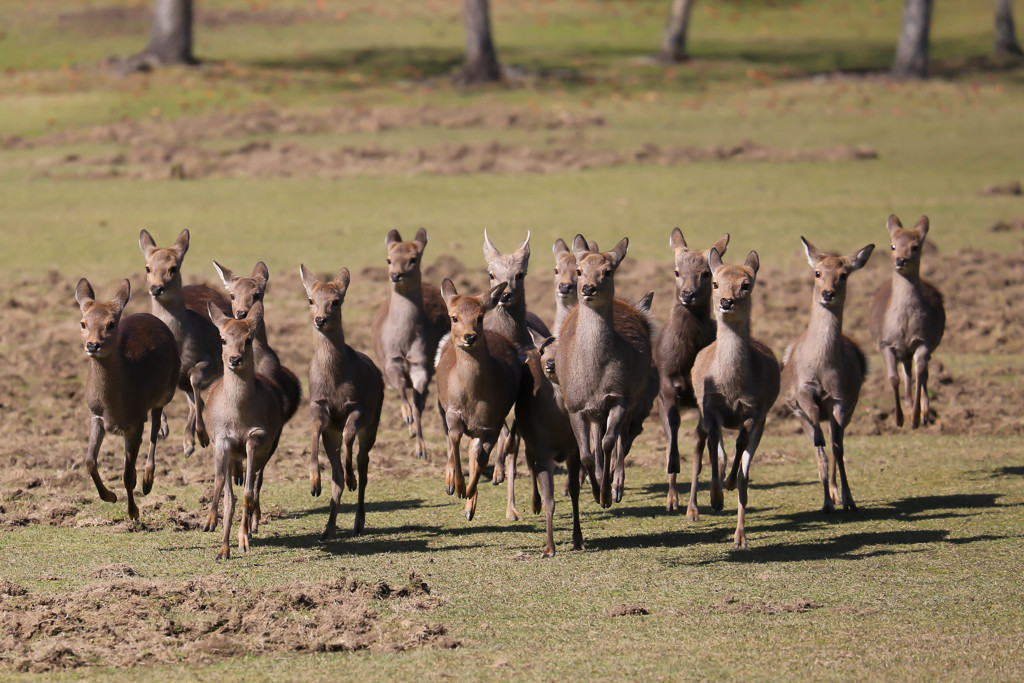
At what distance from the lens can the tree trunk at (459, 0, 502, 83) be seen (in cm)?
4047

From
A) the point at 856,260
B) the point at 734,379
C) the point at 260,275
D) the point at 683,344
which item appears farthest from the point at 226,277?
the point at 856,260

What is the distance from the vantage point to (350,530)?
1235 cm

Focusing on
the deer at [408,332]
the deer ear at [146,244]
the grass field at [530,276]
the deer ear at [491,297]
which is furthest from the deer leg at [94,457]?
the deer at [408,332]

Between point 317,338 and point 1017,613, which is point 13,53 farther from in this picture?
point 1017,613

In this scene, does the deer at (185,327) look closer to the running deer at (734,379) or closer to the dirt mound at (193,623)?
the dirt mound at (193,623)

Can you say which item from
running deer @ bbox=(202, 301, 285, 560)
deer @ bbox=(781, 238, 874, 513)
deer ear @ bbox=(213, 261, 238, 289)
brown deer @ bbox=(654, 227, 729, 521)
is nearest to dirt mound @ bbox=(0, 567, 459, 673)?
running deer @ bbox=(202, 301, 285, 560)

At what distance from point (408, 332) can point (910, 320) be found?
207 inches

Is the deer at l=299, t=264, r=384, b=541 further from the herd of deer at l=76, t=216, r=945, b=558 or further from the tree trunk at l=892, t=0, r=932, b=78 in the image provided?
the tree trunk at l=892, t=0, r=932, b=78

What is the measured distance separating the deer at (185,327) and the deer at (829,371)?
5701mm

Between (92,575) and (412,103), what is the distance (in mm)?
28552

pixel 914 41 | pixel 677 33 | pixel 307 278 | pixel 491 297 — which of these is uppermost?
pixel 677 33

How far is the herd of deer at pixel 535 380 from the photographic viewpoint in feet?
38.1

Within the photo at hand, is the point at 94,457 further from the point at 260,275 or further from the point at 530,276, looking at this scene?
the point at 530,276

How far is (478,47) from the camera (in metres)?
40.7
